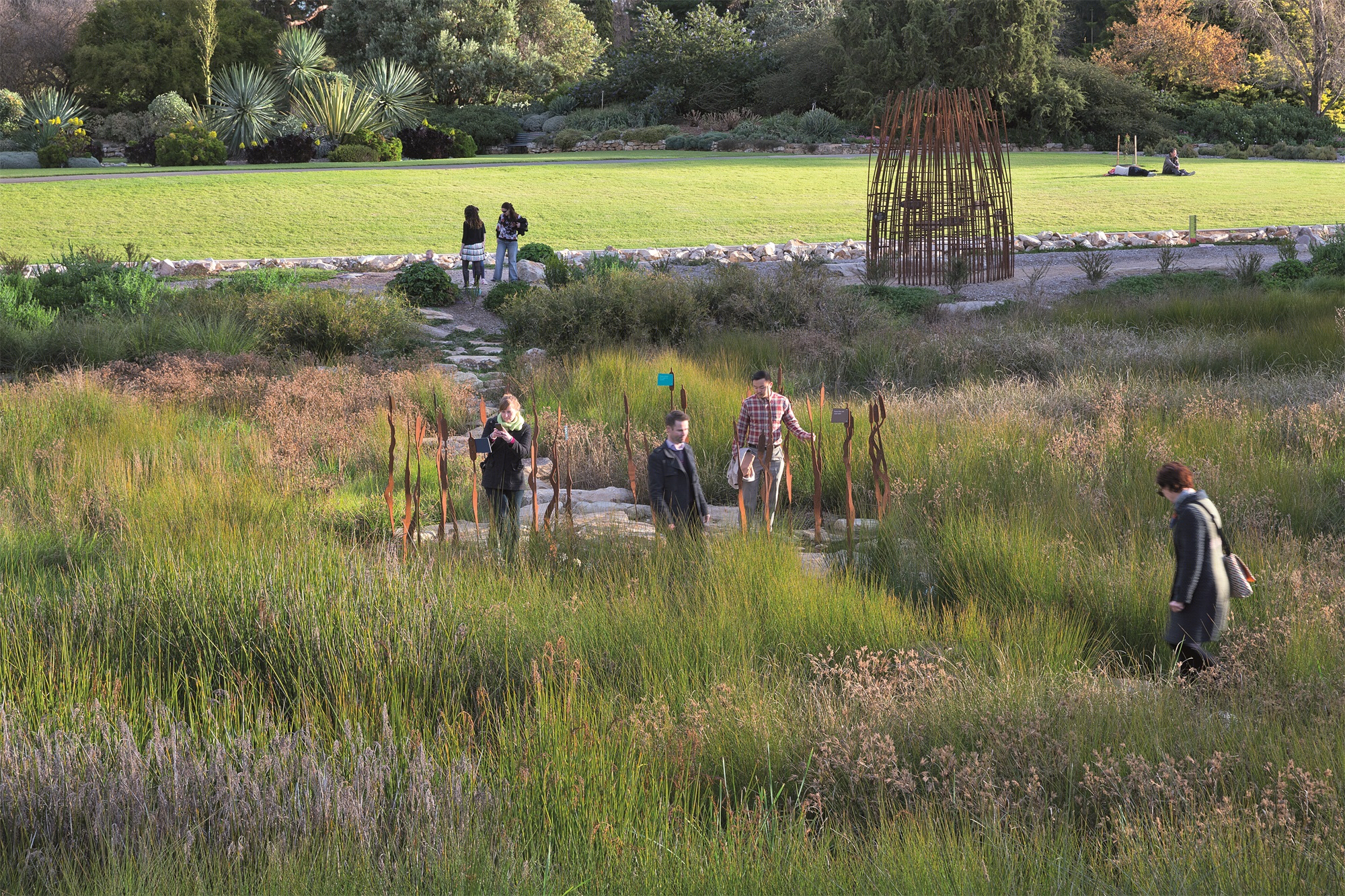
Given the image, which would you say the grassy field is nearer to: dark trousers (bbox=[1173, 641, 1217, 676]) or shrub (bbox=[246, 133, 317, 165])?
dark trousers (bbox=[1173, 641, 1217, 676])

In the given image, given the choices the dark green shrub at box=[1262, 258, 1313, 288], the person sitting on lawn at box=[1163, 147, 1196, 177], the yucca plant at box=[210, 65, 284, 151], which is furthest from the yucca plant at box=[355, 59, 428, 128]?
the dark green shrub at box=[1262, 258, 1313, 288]

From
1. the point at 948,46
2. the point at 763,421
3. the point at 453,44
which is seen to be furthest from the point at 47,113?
the point at 763,421

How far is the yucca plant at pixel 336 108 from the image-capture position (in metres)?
31.8

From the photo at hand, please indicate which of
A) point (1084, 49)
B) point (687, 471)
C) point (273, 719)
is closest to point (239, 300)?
point (687, 471)

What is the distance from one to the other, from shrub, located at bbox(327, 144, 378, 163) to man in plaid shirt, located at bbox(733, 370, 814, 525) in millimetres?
26337

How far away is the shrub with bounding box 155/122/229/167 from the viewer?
94.6ft

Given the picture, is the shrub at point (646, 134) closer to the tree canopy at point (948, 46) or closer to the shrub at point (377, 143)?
the tree canopy at point (948, 46)

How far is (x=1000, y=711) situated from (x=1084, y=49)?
51334 mm

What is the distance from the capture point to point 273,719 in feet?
11.9

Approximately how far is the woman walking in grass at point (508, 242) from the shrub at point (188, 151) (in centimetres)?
1607

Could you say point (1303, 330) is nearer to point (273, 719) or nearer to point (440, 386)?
point (440, 386)

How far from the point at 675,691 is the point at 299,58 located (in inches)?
1416

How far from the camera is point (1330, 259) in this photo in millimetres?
15461

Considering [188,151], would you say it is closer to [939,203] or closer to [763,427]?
[939,203]
